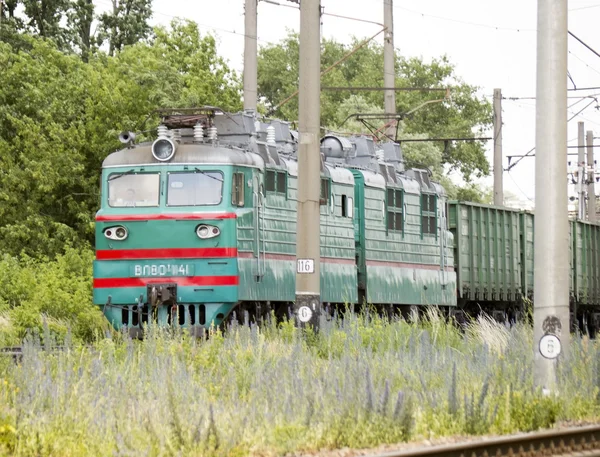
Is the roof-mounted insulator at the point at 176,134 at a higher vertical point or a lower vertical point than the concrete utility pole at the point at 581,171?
lower

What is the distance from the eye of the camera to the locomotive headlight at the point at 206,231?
20719 mm

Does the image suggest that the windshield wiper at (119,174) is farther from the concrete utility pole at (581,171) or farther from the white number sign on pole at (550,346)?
the concrete utility pole at (581,171)

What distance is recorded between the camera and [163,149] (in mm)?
21375

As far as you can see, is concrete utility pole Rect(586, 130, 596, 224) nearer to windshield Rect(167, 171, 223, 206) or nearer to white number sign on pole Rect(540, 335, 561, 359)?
windshield Rect(167, 171, 223, 206)

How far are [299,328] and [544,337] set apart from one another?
14.0 feet

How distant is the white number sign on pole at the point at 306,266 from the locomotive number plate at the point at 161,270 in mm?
3251

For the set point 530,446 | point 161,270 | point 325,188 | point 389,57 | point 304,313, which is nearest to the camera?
point 530,446

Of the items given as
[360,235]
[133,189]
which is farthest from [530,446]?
[360,235]

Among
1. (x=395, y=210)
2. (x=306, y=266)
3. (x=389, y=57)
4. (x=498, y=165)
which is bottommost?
(x=306, y=266)

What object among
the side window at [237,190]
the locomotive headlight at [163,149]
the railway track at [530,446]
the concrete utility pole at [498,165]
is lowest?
the railway track at [530,446]

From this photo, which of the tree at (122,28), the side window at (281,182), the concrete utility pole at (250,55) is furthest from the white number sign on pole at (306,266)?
the tree at (122,28)

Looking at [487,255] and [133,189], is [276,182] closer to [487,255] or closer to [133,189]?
[133,189]

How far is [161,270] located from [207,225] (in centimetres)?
107

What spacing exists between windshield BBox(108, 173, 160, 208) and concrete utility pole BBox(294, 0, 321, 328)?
402cm
